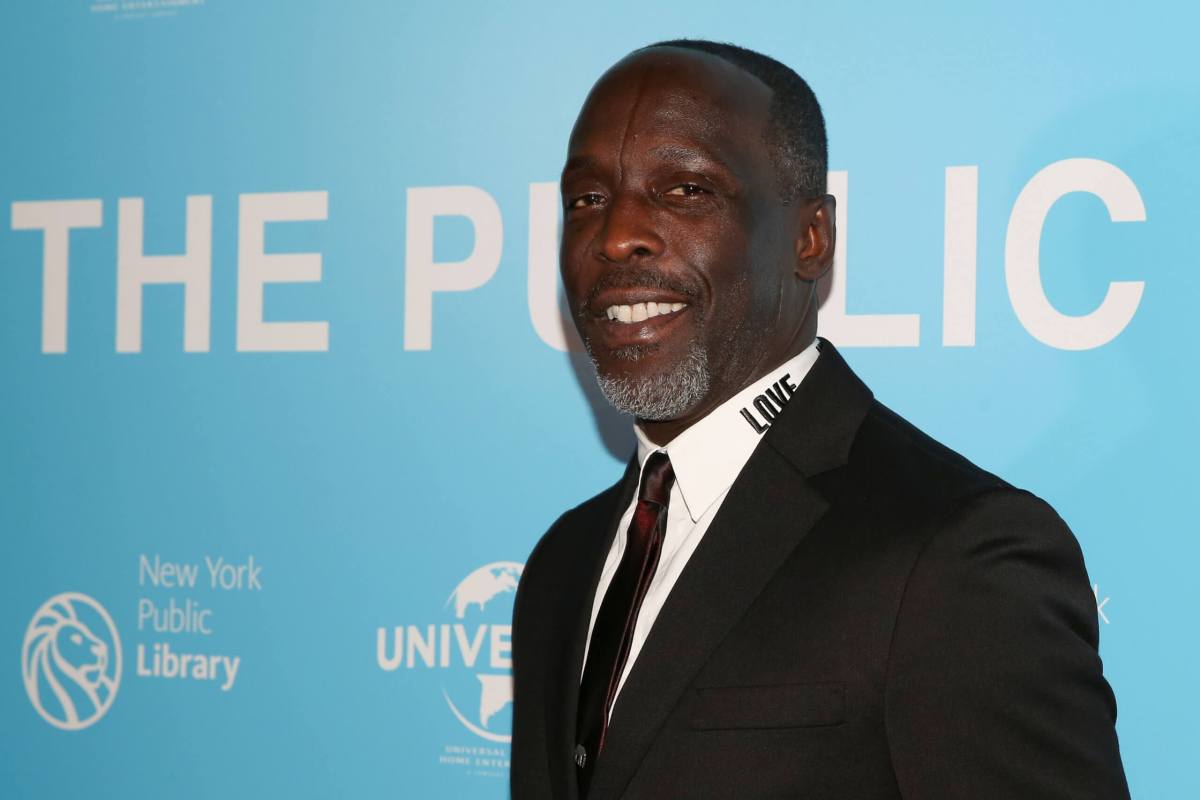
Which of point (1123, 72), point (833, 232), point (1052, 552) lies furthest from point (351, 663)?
point (1123, 72)

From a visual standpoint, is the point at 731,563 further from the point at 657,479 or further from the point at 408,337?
the point at 408,337

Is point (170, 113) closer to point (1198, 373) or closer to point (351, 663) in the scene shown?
point (351, 663)

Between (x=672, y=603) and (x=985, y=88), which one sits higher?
(x=985, y=88)

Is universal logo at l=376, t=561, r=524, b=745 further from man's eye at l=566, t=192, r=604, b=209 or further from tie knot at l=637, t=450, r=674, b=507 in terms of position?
man's eye at l=566, t=192, r=604, b=209

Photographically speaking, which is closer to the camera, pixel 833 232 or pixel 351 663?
pixel 833 232

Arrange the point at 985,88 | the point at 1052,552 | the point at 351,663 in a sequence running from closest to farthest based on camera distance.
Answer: the point at 1052,552 < the point at 985,88 < the point at 351,663

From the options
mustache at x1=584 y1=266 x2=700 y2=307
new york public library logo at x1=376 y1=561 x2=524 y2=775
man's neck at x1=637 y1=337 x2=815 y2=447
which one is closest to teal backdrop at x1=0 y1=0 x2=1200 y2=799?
new york public library logo at x1=376 y1=561 x2=524 y2=775

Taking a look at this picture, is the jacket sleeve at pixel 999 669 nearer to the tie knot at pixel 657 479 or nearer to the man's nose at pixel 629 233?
the tie knot at pixel 657 479

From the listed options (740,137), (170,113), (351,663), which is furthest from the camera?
(170,113)

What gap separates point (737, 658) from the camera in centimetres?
139

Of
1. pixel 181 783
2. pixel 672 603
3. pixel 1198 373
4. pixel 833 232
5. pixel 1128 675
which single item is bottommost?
pixel 181 783

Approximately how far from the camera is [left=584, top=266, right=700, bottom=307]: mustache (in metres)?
1.54

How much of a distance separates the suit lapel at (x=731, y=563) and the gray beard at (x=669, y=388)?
11 cm

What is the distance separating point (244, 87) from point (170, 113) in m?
0.18
